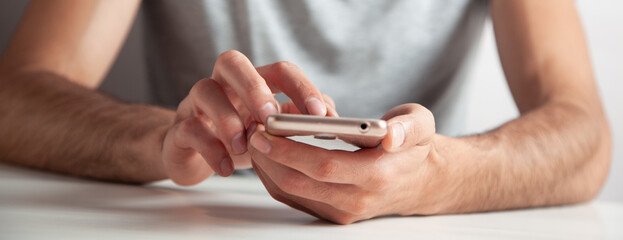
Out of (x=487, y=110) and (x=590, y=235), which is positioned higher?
(x=590, y=235)

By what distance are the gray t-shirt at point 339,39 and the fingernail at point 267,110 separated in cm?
88

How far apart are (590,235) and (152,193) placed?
63 cm

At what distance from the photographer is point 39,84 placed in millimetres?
1160

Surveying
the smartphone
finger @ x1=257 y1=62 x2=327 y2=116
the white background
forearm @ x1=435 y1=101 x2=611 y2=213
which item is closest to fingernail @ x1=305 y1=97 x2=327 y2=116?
finger @ x1=257 y1=62 x2=327 y2=116

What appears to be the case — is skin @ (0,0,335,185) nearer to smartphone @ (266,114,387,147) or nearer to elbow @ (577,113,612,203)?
smartphone @ (266,114,387,147)

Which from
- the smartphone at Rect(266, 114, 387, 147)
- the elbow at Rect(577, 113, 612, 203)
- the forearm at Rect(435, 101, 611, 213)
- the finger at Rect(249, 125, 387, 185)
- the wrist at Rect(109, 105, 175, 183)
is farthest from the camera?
the elbow at Rect(577, 113, 612, 203)

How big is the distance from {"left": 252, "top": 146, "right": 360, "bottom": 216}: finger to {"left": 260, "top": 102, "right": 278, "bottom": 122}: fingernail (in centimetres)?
5

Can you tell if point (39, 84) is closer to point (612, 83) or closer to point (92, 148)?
point (92, 148)

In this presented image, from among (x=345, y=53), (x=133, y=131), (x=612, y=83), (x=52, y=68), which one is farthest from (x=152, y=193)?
(x=612, y=83)

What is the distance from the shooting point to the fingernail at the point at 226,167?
2.32 ft

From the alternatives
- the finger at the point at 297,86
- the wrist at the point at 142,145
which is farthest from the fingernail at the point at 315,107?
the wrist at the point at 142,145

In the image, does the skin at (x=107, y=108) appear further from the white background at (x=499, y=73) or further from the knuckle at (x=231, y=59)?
the white background at (x=499, y=73)

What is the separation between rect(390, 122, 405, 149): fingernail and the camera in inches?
20.4


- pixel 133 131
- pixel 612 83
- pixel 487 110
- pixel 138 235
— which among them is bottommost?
pixel 487 110
